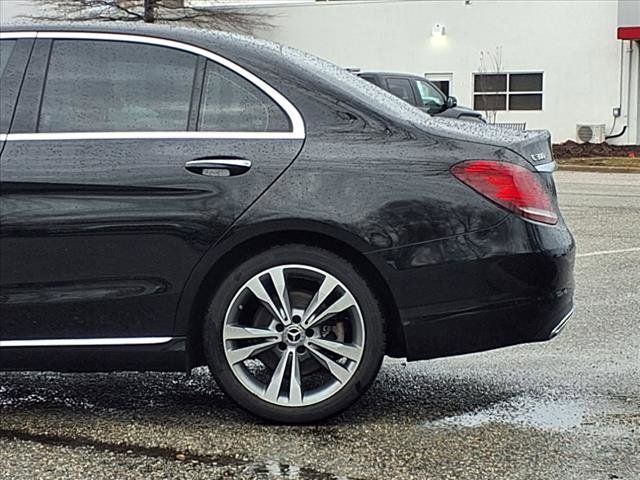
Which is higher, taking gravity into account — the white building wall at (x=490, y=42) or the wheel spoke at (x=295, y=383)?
the white building wall at (x=490, y=42)

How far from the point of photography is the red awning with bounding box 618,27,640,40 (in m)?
25.2

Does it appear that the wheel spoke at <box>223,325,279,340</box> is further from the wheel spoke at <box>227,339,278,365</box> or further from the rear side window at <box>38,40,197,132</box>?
the rear side window at <box>38,40,197,132</box>

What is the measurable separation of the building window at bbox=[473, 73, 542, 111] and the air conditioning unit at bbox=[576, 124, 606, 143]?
1506 mm

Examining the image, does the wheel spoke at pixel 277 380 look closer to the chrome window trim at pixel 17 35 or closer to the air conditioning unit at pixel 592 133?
the chrome window trim at pixel 17 35

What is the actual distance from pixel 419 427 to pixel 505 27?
79.8 feet

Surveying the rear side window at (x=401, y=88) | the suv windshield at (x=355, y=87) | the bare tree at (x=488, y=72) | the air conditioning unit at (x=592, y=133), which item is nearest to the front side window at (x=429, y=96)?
the rear side window at (x=401, y=88)

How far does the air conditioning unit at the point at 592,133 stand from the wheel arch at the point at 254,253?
23.1 meters

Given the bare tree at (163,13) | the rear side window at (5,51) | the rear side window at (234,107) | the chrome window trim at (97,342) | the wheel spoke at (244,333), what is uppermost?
the bare tree at (163,13)

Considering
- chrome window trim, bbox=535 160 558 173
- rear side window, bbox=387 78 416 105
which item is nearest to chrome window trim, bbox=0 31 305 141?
chrome window trim, bbox=535 160 558 173

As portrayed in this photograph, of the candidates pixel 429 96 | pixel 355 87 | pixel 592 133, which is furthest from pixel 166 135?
pixel 592 133

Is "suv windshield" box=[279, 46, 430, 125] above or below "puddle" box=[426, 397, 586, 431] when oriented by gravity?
above

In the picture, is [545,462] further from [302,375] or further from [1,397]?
[1,397]

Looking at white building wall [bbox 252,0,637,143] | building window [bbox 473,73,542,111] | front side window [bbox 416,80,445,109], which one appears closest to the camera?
front side window [bbox 416,80,445,109]

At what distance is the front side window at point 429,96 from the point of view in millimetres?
21219
